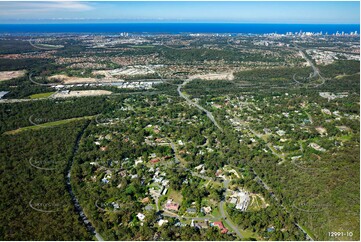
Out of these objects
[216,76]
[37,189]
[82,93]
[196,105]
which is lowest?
[216,76]

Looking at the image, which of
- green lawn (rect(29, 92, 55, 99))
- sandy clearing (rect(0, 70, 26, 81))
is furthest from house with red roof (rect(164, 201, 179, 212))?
sandy clearing (rect(0, 70, 26, 81))

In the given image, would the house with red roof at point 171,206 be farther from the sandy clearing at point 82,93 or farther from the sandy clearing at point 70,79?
the sandy clearing at point 70,79

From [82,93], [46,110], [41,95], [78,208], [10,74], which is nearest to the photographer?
[78,208]

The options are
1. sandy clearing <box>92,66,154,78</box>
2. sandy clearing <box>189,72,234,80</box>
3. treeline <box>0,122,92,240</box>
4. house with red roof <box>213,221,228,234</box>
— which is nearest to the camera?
treeline <box>0,122,92,240</box>

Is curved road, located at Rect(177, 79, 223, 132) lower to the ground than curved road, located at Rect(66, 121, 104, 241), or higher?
lower

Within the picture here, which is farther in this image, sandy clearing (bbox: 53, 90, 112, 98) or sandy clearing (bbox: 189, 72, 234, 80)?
sandy clearing (bbox: 189, 72, 234, 80)

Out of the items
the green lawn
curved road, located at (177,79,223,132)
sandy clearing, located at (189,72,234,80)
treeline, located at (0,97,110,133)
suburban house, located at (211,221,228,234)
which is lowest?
sandy clearing, located at (189,72,234,80)

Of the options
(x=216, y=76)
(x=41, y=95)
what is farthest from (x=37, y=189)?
(x=216, y=76)

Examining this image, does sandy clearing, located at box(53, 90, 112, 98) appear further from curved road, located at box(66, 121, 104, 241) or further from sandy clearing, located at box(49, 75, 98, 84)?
curved road, located at box(66, 121, 104, 241)

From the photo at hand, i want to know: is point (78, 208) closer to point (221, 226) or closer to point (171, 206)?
point (171, 206)

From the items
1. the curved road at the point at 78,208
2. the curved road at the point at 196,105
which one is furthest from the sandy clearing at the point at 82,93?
the curved road at the point at 78,208

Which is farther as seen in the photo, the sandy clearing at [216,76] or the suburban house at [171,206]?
the sandy clearing at [216,76]

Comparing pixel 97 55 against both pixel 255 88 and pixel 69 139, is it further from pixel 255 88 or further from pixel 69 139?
pixel 69 139
